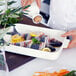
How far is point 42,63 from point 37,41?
0.36 feet

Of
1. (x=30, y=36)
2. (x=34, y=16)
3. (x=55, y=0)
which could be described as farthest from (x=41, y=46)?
(x=55, y=0)

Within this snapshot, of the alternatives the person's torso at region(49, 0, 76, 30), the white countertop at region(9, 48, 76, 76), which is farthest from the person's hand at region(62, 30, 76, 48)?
the person's torso at region(49, 0, 76, 30)

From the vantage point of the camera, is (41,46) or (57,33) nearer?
(41,46)

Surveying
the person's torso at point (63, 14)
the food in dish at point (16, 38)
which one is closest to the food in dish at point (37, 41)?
the food in dish at point (16, 38)

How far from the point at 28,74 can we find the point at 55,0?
1.84ft

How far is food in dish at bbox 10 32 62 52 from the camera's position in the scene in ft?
2.74

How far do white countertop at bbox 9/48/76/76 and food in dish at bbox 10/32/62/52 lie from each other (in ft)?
0.18

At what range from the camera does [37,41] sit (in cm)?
86

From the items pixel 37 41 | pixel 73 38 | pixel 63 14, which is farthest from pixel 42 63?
pixel 63 14

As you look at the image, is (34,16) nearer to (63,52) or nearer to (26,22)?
(26,22)

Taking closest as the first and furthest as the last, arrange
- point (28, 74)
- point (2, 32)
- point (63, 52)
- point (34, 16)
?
point (2, 32) < point (28, 74) < point (63, 52) < point (34, 16)

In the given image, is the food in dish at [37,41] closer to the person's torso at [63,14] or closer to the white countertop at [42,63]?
the white countertop at [42,63]

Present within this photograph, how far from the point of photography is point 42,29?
98cm

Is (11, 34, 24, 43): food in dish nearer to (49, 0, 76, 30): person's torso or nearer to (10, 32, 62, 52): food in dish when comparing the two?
(10, 32, 62, 52): food in dish
